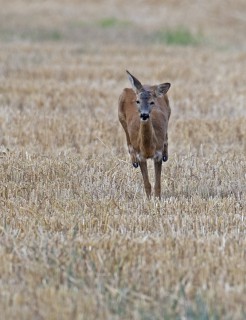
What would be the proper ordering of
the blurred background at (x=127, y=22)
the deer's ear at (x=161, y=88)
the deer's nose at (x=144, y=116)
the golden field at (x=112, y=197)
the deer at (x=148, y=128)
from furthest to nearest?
the blurred background at (x=127, y=22)
the deer's ear at (x=161, y=88)
the deer at (x=148, y=128)
the deer's nose at (x=144, y=116)
the golden field at (x=112, y=197)

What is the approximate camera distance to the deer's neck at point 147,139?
360 inches

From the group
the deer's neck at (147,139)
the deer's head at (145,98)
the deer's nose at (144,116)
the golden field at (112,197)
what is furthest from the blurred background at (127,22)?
the deer's nose at (144,116)

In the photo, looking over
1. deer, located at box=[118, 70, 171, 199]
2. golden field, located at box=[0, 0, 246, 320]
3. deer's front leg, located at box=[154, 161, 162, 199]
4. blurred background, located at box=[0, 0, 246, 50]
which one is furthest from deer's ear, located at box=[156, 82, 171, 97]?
blurred background, located at box=[0, 0, 246, 50]

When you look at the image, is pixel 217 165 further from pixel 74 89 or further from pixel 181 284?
pixel 74 89

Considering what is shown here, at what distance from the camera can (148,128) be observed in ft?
30.1

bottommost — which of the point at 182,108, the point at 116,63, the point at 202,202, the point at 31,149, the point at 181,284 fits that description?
the point at 181,284

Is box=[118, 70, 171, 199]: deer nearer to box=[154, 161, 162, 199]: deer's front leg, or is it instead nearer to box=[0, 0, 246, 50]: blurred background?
box=[154, 161, 162, 199]: deer's front leg

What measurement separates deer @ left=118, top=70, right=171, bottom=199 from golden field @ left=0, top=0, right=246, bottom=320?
1.09ft

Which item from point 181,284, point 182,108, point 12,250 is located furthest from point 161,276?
point 182,108

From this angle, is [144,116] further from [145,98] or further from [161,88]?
[161,88]

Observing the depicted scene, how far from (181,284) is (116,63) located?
51.3 feet

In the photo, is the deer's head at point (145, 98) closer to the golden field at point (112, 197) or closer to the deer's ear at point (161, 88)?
the deer's ear at point (161, 88)

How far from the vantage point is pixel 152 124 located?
943 cm

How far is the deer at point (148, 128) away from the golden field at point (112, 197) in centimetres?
33
